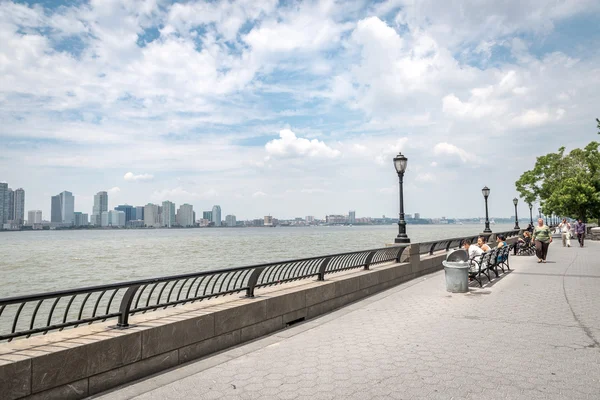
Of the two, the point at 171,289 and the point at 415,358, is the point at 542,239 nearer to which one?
the point at 415,358

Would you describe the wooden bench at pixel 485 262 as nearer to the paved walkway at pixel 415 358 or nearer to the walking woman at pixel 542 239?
the paved walkway at pixel 415 358

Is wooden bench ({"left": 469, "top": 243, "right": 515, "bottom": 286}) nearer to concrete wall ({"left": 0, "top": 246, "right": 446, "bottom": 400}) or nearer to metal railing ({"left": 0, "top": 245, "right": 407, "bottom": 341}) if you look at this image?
metal railing ({"left": 0, "top": 245, "right": 407, "bottom": 341})

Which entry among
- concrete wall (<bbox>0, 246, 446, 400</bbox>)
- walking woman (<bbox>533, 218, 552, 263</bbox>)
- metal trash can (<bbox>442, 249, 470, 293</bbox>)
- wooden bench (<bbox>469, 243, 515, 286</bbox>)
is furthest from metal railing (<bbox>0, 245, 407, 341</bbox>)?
walking woman (<bbox>533, 218, 552, 263</bbox>)

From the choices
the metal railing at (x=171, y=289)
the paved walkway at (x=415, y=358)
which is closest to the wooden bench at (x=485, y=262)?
the metal railing at (x=171, y=289)

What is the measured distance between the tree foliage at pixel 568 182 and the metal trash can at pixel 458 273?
44.1m

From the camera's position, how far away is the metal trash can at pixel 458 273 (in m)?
11.4

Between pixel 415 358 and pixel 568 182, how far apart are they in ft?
169

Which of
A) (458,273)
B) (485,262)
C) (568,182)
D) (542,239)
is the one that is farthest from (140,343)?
(568,182)

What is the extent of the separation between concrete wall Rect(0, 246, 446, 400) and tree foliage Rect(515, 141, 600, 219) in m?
49.7

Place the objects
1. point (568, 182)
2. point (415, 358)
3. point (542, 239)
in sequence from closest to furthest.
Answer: point (415, 358) → point (542, 239) → point (568, 182)

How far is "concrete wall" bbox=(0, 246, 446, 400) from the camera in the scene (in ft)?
14.0

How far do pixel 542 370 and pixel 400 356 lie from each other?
1.75 metres

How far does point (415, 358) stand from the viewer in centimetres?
603

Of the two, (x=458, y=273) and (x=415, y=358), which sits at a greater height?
(x=458, y=273)
